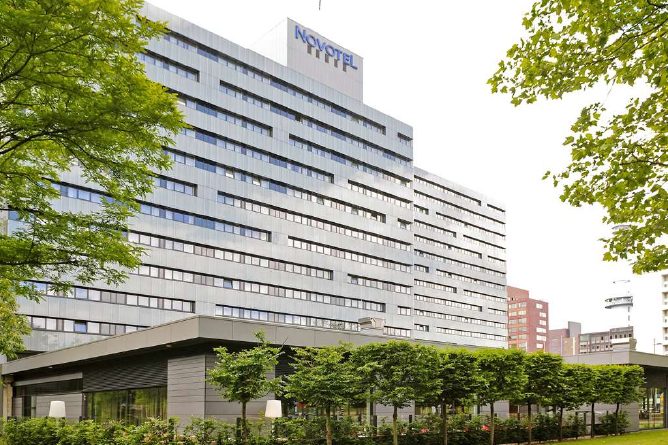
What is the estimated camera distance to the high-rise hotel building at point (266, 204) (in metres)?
60.0

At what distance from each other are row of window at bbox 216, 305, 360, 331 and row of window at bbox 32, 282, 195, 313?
12.7 feet

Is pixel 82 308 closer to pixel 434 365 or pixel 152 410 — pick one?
pixel 152 410

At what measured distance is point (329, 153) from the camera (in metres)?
80.8

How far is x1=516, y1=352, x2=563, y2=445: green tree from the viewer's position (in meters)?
34.7

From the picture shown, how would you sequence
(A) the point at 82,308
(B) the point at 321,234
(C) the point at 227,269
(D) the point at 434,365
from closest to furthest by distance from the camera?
(D) the point at 434,365
(A) the point at 82,308
(C) the point at 227,269
(B) the point at 321,234

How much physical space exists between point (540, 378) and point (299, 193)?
4526 centimetres

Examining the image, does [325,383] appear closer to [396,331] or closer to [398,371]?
[398,371]

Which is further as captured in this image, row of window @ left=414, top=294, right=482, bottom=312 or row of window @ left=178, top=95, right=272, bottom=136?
row of window @ left=414, top=294, right=482, bottom=312

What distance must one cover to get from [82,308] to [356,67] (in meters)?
48.8

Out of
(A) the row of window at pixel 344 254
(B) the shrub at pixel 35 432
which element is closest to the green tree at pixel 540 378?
(B) the shrub at pixel 35 432

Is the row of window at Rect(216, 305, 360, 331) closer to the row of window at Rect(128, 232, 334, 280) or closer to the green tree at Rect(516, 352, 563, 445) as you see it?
the row of window at Rect(128, 232, 334, 280)

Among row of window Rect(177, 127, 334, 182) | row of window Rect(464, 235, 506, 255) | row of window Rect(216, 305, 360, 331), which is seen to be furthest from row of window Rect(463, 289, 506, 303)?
row of window Rect(177, 127, 334, 182)

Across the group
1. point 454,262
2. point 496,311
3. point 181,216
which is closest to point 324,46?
point 181,216

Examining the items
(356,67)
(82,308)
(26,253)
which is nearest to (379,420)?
(26,253)
